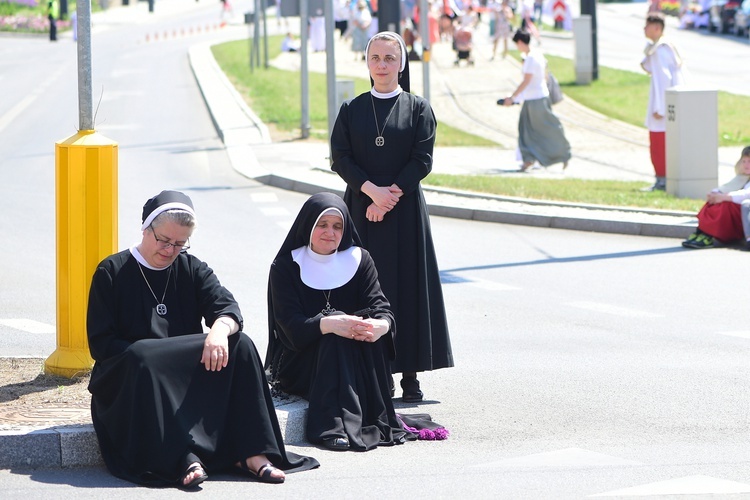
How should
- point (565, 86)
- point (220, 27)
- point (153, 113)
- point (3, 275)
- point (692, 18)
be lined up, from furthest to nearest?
point (220, 27) → point (692, 18) → point (565, 86) → point (153, 113) → point (3, 275)

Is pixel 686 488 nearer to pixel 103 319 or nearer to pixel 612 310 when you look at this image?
pixel 103 319

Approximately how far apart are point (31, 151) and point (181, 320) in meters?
15.3

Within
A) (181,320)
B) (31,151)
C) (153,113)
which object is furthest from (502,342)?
(153,113)

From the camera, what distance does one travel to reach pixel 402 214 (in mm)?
7379

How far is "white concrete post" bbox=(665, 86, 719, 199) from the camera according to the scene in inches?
600

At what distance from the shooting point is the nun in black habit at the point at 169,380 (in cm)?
577

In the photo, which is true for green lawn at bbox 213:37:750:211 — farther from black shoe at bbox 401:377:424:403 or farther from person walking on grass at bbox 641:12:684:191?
black shoe at bbox 401:377:424:403

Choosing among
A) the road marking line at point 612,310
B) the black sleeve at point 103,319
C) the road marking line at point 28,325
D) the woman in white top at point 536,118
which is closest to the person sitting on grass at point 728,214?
the road marking line at point 612,310

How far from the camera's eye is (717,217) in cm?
1286

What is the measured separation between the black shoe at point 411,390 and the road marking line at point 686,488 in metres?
1.92

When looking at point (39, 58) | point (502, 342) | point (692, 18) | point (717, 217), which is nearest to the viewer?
point (502, 342)

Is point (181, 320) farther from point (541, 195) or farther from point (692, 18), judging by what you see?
point (692, 18)


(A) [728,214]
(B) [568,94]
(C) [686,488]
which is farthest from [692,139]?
(B) [568,94]

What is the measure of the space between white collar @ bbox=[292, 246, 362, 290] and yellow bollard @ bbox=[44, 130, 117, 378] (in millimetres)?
1077
